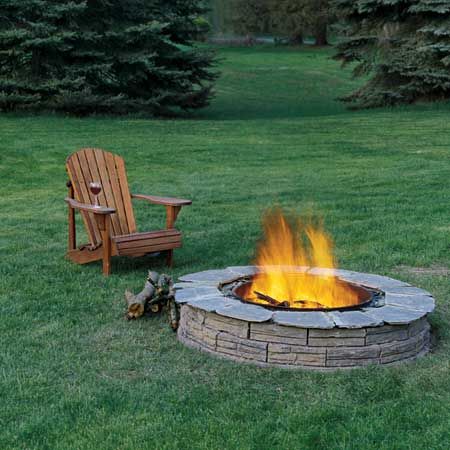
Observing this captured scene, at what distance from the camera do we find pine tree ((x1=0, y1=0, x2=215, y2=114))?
16.2m

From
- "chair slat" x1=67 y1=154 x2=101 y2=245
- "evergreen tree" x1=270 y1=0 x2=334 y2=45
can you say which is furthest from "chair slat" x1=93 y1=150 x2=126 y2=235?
"evergreen tree" x1=270 y1=0 x2=334 y2=45

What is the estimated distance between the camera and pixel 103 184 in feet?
21.6

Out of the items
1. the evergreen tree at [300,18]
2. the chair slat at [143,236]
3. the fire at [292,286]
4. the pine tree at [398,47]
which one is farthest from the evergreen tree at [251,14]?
the fire at [292,286]

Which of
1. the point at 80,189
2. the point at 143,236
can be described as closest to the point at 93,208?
the point at 143,236

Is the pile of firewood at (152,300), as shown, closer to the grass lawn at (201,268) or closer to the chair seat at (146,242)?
the grass lawn at (201,268)

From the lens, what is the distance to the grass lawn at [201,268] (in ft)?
11.2

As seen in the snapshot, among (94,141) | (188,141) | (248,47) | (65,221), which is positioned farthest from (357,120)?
(248,47)

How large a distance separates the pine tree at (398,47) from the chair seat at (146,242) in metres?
13.5

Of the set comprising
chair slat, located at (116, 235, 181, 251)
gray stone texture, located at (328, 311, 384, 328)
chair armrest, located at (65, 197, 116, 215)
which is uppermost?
Result: chair armrest, located at (65, 197, 116, 215)

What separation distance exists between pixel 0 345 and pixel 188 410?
4.72 feet

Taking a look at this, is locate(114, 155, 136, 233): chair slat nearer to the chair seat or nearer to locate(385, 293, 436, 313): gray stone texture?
the chair seat

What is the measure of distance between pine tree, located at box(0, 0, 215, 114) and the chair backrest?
9.92 metres

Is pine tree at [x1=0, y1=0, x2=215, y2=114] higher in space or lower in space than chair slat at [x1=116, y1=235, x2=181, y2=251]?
higher

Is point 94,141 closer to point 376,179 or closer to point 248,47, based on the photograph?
point 376,179
